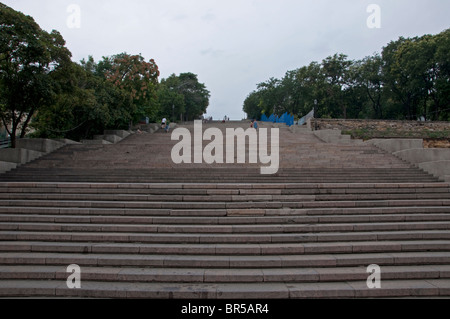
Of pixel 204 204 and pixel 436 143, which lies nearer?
pixel 204 204

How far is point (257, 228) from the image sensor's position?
6.15 m

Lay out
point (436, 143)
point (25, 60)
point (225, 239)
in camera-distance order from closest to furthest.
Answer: point (225, 239), point (25, 60), point (436, 143)

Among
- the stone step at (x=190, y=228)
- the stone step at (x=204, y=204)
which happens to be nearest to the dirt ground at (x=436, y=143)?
the stone step at (x=204, y=204)

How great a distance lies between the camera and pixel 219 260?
5.11 metres

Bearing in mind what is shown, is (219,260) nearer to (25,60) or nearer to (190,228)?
(190,228)

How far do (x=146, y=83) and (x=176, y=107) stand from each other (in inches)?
600

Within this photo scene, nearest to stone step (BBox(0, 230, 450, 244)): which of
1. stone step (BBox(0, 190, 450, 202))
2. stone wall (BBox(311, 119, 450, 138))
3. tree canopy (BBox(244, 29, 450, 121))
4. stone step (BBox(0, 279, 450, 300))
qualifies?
A: stone step (BBox(0, 279, 450, 300))

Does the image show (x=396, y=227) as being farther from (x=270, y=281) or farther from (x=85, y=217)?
(x=85, y=217)

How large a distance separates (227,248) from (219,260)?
388 millimetres

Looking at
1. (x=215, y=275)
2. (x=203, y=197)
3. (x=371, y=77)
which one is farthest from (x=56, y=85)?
(x=371, y=77)

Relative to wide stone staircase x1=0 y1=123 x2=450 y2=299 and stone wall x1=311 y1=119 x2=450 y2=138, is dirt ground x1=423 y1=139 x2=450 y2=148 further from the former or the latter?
wide stone staircase x1=0 y1=123 x2=450 y2=299

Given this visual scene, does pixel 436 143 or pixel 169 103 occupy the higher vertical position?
pixel 169 103

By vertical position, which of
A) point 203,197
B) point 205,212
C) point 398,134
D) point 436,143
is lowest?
point 205,212
